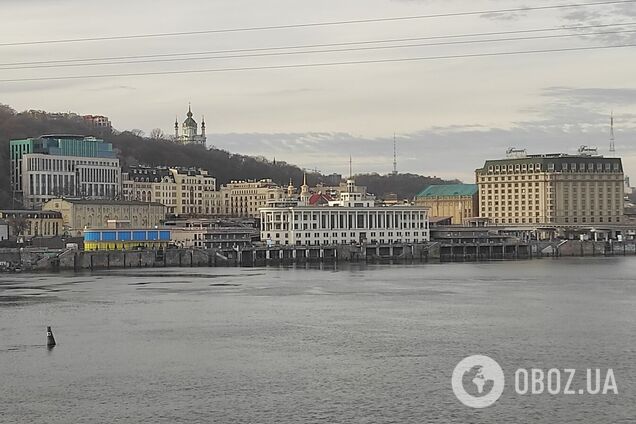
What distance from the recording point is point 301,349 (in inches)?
1373

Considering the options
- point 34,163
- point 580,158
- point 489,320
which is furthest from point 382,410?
point 580,158

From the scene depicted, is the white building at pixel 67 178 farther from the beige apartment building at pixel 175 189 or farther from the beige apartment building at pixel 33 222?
the beige apartment building at pixel 33 222

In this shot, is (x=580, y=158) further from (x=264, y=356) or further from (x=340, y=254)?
(x=264, y=356)

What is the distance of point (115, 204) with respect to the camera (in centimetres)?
11031

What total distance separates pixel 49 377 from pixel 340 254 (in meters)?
71.0

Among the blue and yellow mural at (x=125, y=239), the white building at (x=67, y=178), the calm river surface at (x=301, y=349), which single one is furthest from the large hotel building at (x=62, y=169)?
the calm river surface at (x=301, y=349)

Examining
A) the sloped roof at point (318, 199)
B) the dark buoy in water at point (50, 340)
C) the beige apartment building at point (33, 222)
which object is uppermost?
the sloped roof at point (318, 199)

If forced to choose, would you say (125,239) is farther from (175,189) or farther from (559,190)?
(559,190)

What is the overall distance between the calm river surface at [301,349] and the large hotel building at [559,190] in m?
73.9

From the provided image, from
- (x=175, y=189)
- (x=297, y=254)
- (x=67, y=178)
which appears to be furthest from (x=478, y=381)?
(x=175, y=189)

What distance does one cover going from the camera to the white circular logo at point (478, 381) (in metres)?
26.9
